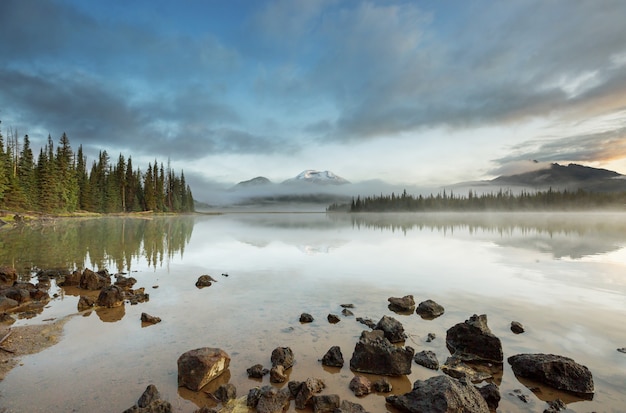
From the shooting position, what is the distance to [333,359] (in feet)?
25.3

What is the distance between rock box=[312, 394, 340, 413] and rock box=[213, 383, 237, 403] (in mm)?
1638

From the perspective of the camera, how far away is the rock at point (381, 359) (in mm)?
7414

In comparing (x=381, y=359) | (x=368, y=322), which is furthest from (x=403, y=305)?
(x=381, y=359)

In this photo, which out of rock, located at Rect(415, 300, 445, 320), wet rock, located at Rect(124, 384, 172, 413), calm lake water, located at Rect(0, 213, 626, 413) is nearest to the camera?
wet rock, located at Rect(124, 384, 172, 413)

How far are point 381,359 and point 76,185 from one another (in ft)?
363

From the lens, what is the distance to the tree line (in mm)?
70500

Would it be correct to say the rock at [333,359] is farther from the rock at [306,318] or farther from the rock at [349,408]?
the rock at [306,318]

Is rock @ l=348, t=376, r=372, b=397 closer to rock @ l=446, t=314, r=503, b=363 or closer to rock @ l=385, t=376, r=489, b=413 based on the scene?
rock @ l=385, t=376, r=489, b=413

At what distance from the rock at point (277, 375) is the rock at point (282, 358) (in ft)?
1.04

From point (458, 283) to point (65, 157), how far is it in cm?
11130

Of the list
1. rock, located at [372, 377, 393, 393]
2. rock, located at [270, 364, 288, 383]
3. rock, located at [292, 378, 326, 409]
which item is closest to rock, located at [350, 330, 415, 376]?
rock, located at [372, 377, 393, 393]

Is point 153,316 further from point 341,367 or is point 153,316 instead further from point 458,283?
point 458,283

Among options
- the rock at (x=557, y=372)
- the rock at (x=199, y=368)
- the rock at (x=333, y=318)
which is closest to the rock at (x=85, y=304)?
the rock at (x=199, y=368)

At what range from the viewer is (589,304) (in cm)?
1299
